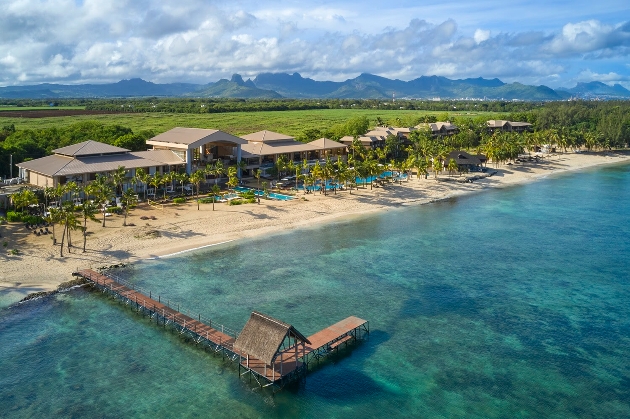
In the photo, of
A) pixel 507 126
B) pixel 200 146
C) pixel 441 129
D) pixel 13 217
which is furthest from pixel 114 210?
pixel 507 126

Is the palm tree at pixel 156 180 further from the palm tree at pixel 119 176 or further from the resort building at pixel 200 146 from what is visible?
the resort building at pixel 200 146

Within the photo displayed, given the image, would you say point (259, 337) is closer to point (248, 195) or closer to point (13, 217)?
point (13, 217)

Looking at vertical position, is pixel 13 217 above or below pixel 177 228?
above

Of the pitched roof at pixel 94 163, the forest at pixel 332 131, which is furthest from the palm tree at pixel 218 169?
the forest at pixel 332 131

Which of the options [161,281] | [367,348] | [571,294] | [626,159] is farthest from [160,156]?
[626,159]

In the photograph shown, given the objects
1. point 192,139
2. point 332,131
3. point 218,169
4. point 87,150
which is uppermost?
point 332,131
